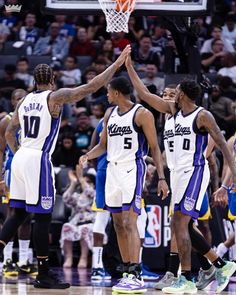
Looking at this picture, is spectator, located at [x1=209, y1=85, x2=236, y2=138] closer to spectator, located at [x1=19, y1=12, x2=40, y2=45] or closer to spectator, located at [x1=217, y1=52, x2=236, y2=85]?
spectator, located at [x1=217, y1=52, x2=236, y2=85]

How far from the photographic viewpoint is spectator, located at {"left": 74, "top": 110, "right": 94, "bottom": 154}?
15289 millimetres

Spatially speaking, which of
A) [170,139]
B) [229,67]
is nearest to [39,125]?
[170,139]

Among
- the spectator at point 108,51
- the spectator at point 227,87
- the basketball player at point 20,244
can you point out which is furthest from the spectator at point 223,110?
the basketball player at point 20,244

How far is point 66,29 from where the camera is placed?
19062 millimetres

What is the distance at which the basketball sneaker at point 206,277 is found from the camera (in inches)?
400

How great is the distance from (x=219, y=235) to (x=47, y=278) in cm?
397

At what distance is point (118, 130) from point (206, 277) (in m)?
1.81

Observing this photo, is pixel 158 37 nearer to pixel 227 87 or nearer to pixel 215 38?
pixel 215 38

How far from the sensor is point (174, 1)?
37.4 feet

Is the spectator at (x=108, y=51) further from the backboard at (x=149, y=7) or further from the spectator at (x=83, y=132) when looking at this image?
the backboard at (x=149, y=7)

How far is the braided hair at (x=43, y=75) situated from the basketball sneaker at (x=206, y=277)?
2601 millimetres

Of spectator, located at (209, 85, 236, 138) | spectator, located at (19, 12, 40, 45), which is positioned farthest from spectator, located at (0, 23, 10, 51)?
spectator, located at (209, 85, 236, 138)

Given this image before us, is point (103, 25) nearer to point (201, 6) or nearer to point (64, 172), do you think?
point (64, 172)

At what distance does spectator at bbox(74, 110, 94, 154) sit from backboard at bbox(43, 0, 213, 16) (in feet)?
13.7
